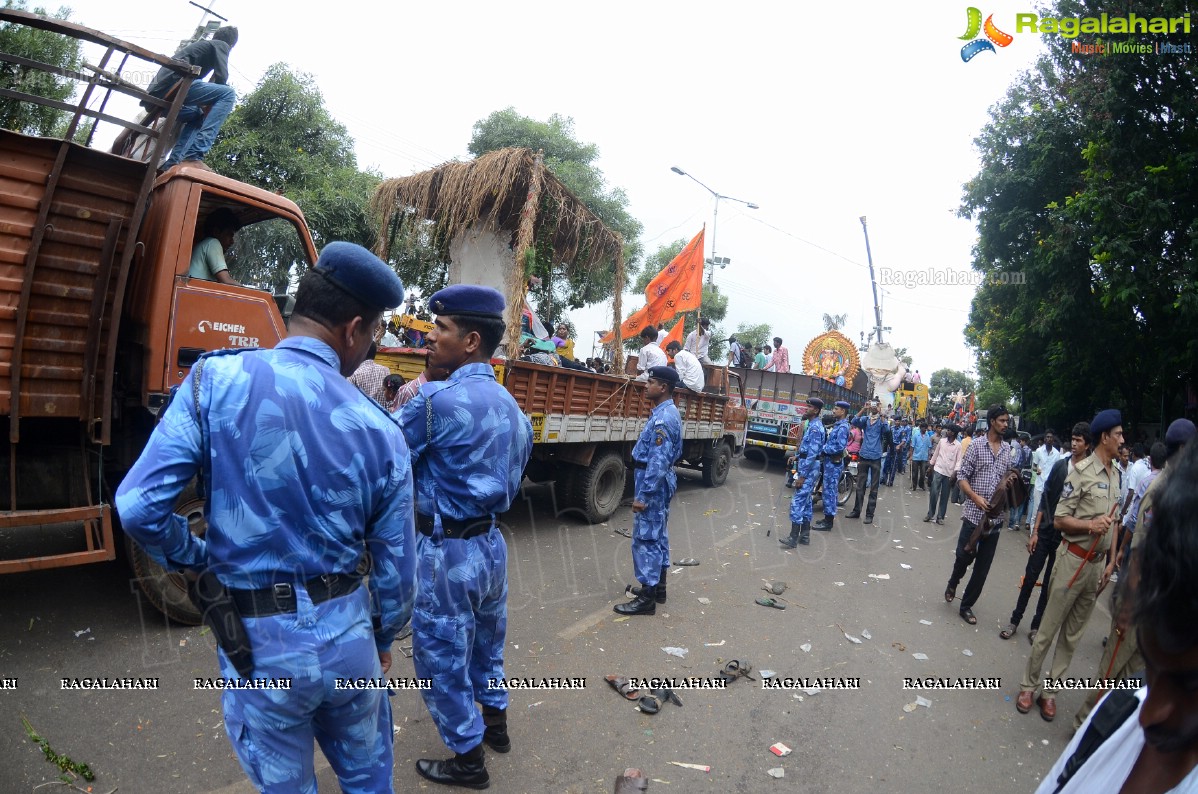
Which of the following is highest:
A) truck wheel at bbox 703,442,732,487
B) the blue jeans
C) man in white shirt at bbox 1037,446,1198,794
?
the blue jeans

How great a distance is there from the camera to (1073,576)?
4062 millimetres

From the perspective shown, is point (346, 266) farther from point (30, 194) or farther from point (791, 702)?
point (791, 702)

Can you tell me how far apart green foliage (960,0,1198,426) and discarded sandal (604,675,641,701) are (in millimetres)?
10244

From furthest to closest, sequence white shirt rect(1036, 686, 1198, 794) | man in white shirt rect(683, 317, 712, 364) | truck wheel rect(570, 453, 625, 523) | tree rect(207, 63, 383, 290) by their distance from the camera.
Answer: tree rect(207, 63, 383, 290) → man in white shirt rect(683, 317, 712, 364) → truck wheel rect(570, 453, 625, 523) → white shirt rect(1036, 686, 1198, 794)

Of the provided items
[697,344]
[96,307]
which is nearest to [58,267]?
[96,307]

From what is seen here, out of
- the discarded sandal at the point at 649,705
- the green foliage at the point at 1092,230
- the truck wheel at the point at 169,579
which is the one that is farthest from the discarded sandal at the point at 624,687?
the green foliage at the point at 1092,230

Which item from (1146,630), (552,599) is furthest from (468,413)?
(552,599)

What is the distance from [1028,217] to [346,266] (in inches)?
717

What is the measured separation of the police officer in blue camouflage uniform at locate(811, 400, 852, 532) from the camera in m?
9.01

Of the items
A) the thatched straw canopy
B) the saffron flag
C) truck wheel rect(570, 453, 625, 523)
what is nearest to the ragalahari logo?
the saffron flag

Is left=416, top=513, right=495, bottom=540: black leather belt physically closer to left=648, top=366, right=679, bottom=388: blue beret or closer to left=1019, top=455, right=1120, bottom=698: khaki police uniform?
left=648, top=366, right=679, bottom=388: blue beret

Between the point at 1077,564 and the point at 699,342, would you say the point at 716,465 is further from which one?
the point at 1077,564

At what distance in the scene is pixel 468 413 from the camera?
2.74 metres

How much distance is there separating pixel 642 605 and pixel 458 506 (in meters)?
2.66
